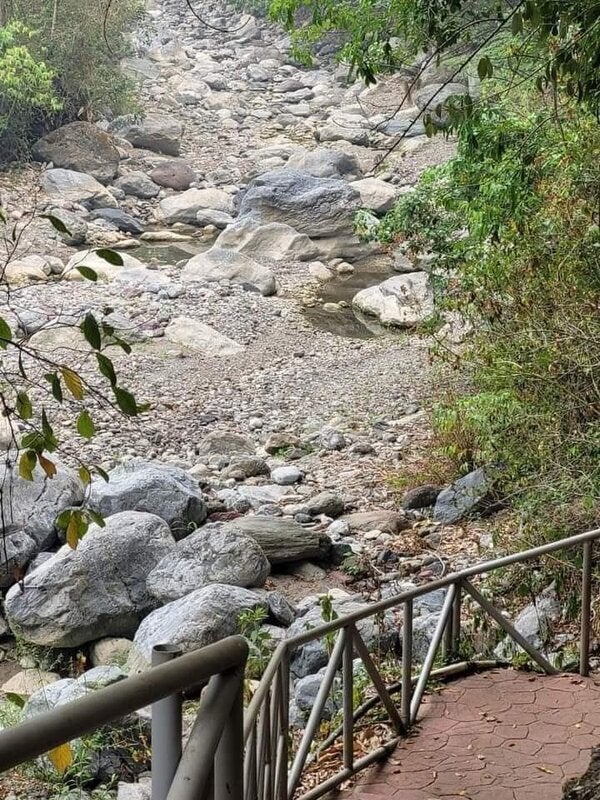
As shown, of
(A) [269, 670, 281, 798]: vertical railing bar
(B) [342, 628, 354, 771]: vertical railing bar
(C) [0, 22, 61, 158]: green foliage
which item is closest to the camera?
(A) [269, 670, 281, 798]: vertical railing bar

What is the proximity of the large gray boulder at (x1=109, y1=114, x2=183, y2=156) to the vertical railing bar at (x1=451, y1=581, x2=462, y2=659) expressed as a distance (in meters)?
22.3

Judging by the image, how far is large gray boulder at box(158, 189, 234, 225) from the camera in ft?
70.2

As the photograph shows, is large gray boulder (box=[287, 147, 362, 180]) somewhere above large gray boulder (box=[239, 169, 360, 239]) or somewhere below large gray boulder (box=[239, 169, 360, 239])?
above

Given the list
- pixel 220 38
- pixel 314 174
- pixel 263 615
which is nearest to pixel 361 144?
pixel 314 174

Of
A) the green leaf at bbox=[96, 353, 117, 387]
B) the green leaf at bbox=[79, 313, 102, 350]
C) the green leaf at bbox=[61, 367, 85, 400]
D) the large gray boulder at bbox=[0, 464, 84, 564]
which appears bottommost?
the large gray boulder at bbox=[0, 464, 84, 564]

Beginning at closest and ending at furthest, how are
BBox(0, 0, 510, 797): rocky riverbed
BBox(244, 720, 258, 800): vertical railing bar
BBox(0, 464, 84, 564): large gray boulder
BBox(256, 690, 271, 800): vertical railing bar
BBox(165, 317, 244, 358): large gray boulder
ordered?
BBox(244, 720, 258, 800): vertical railing bar < BBox(256, 690, 271, 800): vertical railing bar < BBox(0, 0, 510, 797): rocky riverbed < BBox(0, 464, 84, 564): large gray boulder < BBox(165, 317, 244, 358): large gray boulder

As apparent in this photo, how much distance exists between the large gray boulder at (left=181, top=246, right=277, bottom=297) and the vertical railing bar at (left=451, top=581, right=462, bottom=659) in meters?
12.4

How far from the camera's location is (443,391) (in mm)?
10023

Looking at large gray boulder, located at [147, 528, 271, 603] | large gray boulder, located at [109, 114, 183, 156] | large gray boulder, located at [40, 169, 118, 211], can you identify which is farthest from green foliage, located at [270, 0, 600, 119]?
large gray boulder, located at [109, 114, 183, 156]

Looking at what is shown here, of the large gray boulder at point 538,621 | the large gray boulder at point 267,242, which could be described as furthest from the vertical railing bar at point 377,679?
the large gray boulder at point 267,242

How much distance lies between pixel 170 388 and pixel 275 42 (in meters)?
23.2

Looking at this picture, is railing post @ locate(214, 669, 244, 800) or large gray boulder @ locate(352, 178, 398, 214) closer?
railing post @ locate(214, 669, 244, 800)

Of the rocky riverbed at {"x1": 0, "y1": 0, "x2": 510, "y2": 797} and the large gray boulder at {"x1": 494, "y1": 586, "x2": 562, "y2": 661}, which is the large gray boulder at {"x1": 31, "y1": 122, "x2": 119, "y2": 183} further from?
the large gray boulder at {"x1": 494, "y1": 586, "x2": 562, "y2": 661}

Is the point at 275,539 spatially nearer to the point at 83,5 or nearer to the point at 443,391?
the point at 443,391
